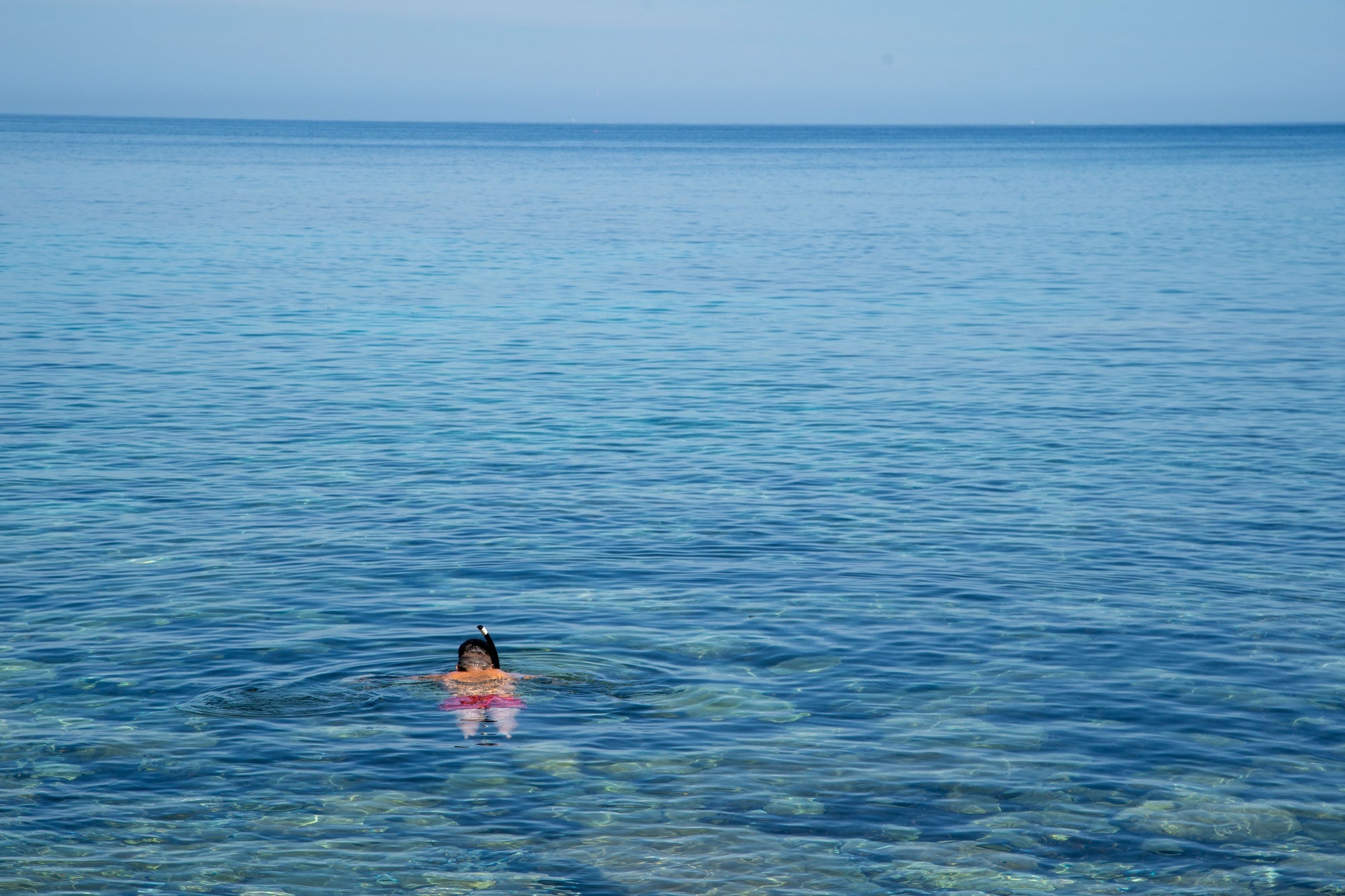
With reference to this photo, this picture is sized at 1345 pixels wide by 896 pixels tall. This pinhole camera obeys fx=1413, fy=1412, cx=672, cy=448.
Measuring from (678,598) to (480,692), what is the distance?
4424 millimetres

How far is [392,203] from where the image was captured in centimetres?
10394

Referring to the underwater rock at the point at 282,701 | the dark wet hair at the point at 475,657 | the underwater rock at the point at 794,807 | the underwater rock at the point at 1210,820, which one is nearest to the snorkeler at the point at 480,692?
the dark wet hair at the point at 475,657

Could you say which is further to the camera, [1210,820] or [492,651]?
[492,651]

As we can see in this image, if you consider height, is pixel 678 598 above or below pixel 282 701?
above

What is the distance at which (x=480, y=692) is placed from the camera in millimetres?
16125

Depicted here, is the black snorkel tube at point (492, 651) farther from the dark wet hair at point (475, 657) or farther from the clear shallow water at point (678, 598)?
the clear shallow water at point (678, 598)

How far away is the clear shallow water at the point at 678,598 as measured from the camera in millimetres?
13008

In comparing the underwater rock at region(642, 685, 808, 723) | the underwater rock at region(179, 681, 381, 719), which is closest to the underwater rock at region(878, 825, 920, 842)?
the underwater rock at region(642, 685, 808, 723)

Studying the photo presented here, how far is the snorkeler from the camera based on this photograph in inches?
616

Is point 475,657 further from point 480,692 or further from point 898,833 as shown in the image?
point 898,833

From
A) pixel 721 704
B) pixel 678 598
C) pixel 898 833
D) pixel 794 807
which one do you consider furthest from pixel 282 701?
pixel 898 833

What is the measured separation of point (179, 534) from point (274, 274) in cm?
3945

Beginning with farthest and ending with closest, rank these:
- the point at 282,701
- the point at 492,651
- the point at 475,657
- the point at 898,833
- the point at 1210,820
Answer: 1. the point at 282,701
2. the point at 475,657
3. the point at 492,651
4. the point at 1210,820
5. the point at 898,833

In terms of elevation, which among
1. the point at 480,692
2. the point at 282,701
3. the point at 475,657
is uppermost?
the point at 475,657
